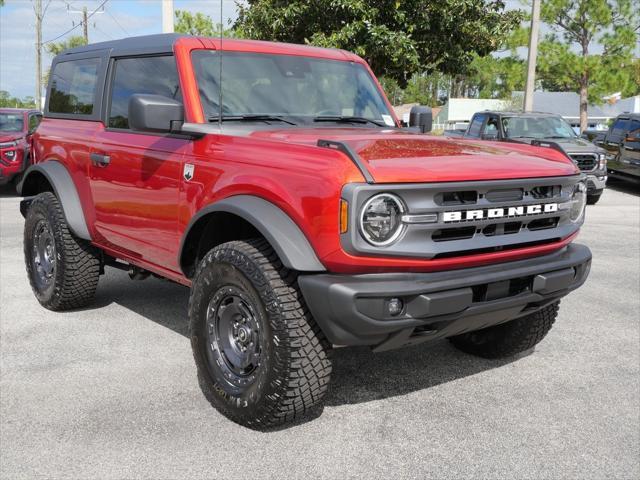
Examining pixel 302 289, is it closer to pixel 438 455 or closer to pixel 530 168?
pixel 438 455

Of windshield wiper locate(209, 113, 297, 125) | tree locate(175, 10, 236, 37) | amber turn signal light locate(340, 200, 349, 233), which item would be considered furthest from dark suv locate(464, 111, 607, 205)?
tree locate(175, 10, 236, 37)

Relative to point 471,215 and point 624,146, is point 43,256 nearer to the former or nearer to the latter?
point 471,215

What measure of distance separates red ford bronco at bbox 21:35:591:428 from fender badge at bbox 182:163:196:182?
20 mm

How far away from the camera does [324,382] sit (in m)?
3.28

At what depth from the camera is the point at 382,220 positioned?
118 inches

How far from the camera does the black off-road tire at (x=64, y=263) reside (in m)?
5.06

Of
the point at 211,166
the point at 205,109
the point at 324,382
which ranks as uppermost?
the point at 205,109

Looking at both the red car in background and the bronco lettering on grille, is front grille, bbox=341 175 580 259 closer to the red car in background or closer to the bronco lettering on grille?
the bronco lettering on grille

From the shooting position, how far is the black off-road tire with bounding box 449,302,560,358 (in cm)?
425

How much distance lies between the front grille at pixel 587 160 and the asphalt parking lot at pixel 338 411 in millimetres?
7814

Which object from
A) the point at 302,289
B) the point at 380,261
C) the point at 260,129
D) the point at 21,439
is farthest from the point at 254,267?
the point at 21,439

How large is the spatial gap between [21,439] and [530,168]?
9.31 ft

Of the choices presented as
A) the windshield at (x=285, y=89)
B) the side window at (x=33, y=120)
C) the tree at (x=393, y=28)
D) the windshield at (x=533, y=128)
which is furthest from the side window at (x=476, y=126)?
→ the windshield at (x=285, y=89)

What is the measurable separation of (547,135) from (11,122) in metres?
10.6
